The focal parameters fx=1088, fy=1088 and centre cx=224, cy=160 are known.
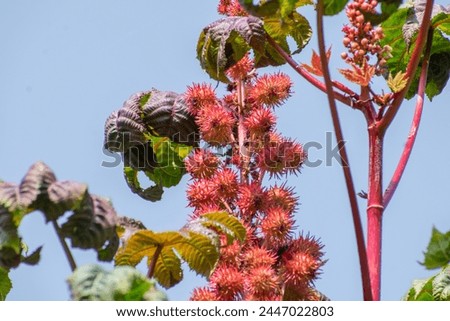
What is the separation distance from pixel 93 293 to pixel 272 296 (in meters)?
0.89

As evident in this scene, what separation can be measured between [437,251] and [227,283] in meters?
0.86

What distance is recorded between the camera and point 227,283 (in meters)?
3.81

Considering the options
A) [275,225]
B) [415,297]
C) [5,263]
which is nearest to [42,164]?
[5,263]

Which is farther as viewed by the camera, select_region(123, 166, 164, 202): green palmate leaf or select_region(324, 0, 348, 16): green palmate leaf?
select_region(123, 166, 164, 202): green palmate leaf

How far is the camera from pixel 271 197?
4152 mm

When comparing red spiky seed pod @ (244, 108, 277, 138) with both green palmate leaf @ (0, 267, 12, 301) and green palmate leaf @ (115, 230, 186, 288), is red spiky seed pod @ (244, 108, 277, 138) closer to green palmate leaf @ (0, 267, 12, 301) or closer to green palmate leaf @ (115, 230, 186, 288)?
green palmate leaf @ (115, 230, 186, 288)

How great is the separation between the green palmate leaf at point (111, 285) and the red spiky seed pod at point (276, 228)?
0.84 m

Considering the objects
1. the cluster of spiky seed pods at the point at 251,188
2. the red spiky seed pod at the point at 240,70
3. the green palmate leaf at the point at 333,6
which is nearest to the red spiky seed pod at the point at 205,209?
the cluster of spiky seed pods at the point at 251,188

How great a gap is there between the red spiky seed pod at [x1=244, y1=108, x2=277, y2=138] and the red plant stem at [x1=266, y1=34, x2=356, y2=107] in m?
0.23

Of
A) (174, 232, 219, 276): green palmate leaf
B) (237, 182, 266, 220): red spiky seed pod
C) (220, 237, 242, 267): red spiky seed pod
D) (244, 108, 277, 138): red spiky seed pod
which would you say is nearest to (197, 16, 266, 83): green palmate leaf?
(244, 108, 277, 138): red spiky seed pod

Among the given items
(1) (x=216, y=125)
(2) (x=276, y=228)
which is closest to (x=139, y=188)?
(1) (x=216, y=125)

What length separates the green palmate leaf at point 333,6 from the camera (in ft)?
12.3

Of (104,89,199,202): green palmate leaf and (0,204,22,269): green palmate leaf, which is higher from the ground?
(104,89,199,202): green palmate leaf

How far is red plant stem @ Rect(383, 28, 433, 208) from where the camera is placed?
419cm
